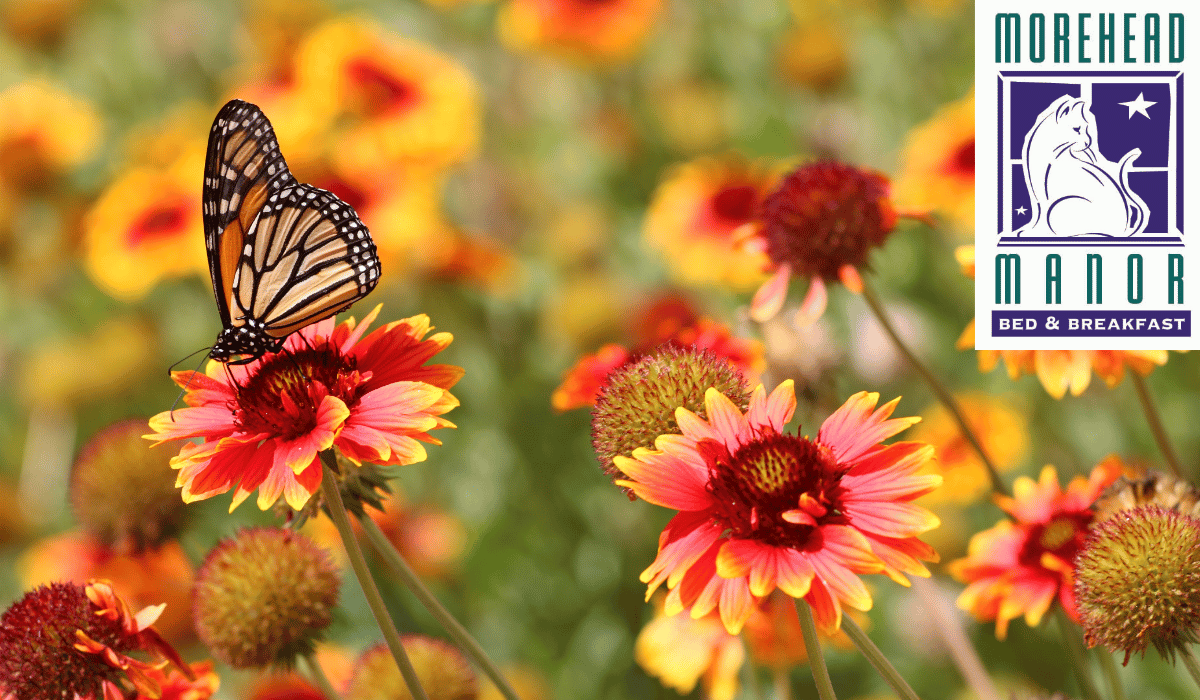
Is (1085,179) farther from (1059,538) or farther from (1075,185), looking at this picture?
(1059,538)

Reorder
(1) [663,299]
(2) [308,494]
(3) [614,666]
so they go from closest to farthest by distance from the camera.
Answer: (2) [308,494]
(3) [614,666]
(1) [663,299]

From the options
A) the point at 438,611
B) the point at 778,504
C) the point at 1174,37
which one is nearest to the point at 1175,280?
the point at 1174,37

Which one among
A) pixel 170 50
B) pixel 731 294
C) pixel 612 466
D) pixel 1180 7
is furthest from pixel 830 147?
pixel 170 50

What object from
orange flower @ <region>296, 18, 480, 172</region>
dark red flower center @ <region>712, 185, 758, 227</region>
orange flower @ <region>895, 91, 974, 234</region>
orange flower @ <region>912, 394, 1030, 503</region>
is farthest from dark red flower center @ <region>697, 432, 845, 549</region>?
orange flower @ <region>296, 18, 480, 172</region>

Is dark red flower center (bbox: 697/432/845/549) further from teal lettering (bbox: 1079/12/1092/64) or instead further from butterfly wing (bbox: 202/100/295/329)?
butterfly wing (bbox: 202/100/295/329)

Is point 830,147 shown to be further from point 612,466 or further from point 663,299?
point 612,466

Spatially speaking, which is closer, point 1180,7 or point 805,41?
point 1180,7

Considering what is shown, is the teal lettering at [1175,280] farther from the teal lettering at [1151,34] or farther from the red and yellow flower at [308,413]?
the red and yellow flower at [308,413]

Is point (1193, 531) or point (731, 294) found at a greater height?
point (731, 294)
